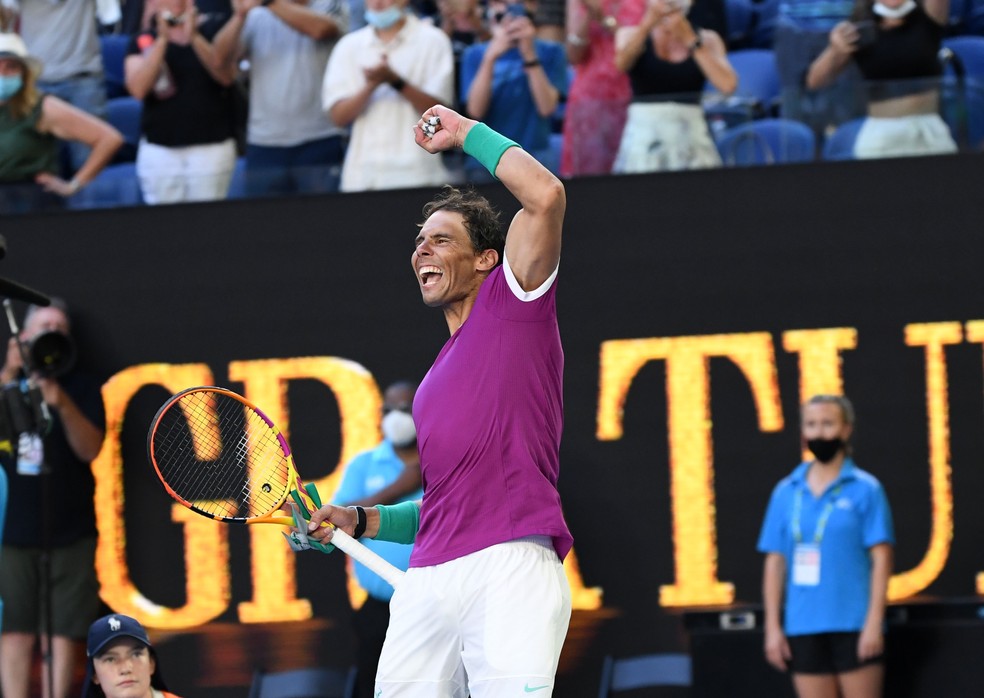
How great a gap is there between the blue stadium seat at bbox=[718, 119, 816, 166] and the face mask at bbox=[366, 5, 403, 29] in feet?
5.33

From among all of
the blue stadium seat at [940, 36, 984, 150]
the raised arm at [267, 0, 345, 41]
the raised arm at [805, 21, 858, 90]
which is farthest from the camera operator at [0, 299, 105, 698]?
the blue stadium seat at [940, 36, 984, 150]

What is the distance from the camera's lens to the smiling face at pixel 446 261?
13.7 feet

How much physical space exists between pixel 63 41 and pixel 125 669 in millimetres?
4396

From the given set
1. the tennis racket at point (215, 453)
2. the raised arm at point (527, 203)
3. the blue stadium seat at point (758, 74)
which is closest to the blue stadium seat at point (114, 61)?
the tennis racket at point (215, 453)

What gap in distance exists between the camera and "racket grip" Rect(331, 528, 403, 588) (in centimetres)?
416

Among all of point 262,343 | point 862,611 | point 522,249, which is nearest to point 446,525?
point 522,249

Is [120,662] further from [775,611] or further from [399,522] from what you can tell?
[775,611]

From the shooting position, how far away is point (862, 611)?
23.0 feet

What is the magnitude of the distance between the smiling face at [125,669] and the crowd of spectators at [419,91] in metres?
2.96

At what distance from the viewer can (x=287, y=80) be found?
8.25 m

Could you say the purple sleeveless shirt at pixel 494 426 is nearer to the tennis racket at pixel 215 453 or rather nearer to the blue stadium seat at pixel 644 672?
the tennis racket at pixel 215 453

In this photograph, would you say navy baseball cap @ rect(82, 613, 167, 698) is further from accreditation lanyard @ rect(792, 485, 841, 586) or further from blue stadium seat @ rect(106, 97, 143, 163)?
blue stadium seat @ rect(106, 97, 143, 163)

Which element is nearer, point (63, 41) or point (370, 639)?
point (370, 639)

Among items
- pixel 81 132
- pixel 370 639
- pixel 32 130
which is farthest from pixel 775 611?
pixel 32 130
